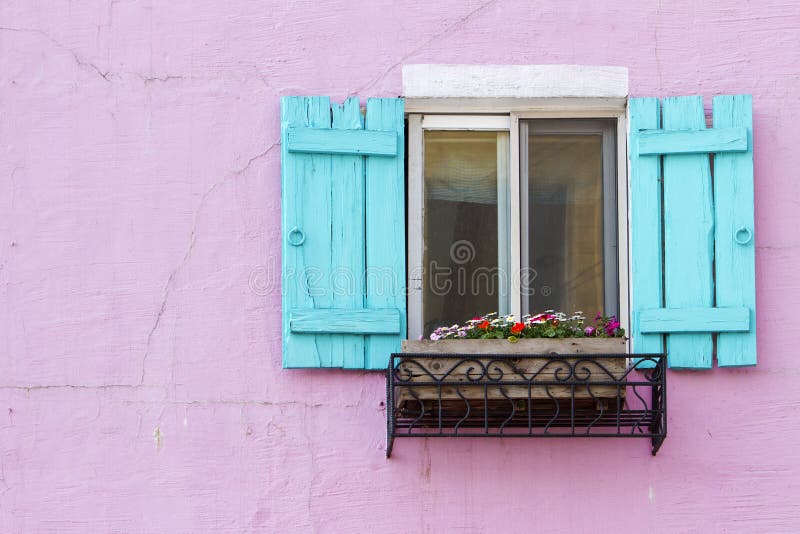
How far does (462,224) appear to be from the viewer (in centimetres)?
489

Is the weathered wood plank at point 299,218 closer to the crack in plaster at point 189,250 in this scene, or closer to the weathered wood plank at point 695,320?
the crack in plaster at point 189,250

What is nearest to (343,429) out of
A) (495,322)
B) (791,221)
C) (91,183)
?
(495,322)

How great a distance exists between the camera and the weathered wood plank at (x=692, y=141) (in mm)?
4637

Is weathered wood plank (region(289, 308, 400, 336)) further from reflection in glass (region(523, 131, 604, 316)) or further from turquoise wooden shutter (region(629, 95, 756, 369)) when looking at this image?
turquoise wooden shutter (region(629, 95, 756, 369))

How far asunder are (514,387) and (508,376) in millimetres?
46

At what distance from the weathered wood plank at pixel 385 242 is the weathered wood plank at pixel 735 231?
125 centimetres

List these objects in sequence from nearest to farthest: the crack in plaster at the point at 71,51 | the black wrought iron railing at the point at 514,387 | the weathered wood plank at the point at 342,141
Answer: the black wrought iron railing at the point at 514,387 → the weathered wood plank at the point at 342,141 → the crack in plaster at the point at 71,51

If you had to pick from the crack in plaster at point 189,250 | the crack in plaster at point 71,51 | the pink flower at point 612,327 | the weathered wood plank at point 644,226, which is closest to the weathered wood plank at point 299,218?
the crack in plaster at point 189,250

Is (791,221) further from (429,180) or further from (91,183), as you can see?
(91,183)

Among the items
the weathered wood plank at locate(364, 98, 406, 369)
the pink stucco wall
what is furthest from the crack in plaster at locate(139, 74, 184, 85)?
the weathered wood plank at locate(364, 98, 406, 369)

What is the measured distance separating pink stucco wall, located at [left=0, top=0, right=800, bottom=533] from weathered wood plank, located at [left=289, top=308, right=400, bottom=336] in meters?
0.14

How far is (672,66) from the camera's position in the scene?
4.79 m

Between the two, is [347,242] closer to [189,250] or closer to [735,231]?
[189,250]

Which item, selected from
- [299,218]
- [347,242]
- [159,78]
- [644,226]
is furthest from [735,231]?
[159,78]
